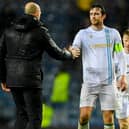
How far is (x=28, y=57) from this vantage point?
24.7ft

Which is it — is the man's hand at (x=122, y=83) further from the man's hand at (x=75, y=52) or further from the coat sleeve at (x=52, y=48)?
the coat sleeve at (x=52, y=48)

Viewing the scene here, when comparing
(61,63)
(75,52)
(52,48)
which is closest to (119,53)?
(75,52)

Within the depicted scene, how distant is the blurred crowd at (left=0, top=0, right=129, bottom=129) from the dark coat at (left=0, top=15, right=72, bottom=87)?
4.95 metres

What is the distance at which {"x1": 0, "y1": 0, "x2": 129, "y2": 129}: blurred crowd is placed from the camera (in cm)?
1296

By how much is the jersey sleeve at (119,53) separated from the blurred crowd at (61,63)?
4.34 m

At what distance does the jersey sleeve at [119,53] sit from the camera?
Result: 8227 millimetres

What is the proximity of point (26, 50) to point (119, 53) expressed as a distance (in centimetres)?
133

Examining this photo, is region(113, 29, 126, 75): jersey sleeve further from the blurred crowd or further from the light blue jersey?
the blurred crowd

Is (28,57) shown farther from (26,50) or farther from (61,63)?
(61,63)

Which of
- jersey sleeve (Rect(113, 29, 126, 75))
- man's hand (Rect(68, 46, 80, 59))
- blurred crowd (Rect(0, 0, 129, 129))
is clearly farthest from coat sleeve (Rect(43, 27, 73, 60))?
blurred crowd (Rect(0, 0, 129, 129))

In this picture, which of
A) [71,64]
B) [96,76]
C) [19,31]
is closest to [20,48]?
[19,31]

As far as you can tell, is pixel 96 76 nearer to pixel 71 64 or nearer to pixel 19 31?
pixel 19 31

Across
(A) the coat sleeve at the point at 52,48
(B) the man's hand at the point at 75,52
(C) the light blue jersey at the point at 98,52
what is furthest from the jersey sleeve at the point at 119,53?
(A) the coat sleeve at the point at 52,48

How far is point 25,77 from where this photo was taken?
7.48m
